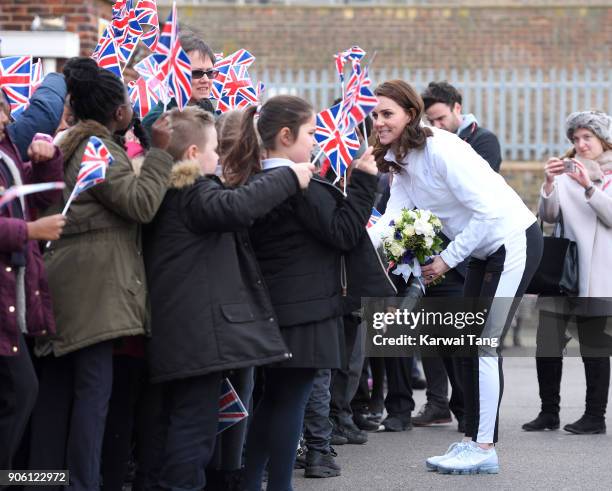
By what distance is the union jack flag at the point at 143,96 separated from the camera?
5.64 m

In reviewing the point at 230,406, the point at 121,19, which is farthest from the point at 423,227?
the point at 121,19

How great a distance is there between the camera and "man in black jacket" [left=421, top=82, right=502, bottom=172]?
27.6 ft

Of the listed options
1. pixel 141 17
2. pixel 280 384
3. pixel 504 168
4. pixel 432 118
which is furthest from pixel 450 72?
pixel 280 384

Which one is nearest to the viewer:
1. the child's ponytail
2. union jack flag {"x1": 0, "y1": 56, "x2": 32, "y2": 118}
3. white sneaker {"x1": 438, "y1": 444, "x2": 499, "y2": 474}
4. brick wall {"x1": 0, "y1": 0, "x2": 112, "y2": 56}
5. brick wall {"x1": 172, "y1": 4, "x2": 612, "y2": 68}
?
the child's ponytail

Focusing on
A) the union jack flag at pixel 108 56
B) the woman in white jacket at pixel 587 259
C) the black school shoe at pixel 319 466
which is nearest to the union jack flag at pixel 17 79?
the union jack flag at pixel 108 56

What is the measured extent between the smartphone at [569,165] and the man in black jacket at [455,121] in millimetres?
1026

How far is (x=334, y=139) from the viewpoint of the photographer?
5652 millimetres

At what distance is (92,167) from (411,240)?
7.14 ft

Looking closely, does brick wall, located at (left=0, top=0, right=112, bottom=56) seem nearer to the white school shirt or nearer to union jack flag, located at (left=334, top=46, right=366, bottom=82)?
the white school shirt

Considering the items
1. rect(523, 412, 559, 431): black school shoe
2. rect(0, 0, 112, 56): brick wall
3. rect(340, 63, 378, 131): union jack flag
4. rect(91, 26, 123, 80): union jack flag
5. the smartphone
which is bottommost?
rect(523, 412, 559, 431): black school shoe

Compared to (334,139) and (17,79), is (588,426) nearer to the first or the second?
(334,139)

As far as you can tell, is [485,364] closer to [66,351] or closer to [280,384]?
[280,384]

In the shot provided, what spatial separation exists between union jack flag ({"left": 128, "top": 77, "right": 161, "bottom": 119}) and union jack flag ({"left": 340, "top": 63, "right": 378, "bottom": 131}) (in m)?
0.89

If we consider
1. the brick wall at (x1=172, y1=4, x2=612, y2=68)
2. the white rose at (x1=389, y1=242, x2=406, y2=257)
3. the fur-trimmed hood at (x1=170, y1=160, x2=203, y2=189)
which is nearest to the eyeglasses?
the white rose at (x1=389, y1=242, x2=406, y2=257)
